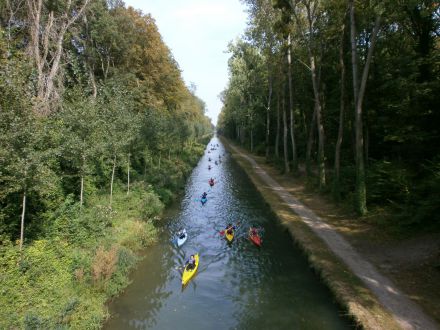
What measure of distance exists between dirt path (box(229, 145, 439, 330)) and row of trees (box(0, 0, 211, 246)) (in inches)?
504

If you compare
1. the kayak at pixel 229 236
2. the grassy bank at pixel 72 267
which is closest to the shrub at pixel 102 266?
the grassy bank at pixel 72 267

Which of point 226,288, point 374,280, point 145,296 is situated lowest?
point 145,296

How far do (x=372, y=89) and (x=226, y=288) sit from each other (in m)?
19.0

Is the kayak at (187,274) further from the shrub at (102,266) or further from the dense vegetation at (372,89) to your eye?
the dense vegetation at (372,89)

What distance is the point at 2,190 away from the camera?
1265cm

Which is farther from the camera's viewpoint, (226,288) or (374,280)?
(226,288)

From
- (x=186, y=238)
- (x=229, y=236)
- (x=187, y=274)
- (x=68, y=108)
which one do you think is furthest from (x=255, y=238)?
(x=68, y=108)

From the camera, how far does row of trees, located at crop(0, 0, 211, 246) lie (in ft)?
40.2

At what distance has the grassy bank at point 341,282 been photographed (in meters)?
10.8

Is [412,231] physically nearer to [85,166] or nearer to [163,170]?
[85,166]

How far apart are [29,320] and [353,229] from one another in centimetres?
1612

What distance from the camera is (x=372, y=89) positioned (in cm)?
2492

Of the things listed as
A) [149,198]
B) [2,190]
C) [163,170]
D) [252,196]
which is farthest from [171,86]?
[2,190]

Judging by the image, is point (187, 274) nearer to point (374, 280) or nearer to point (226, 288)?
point (226, 288)
